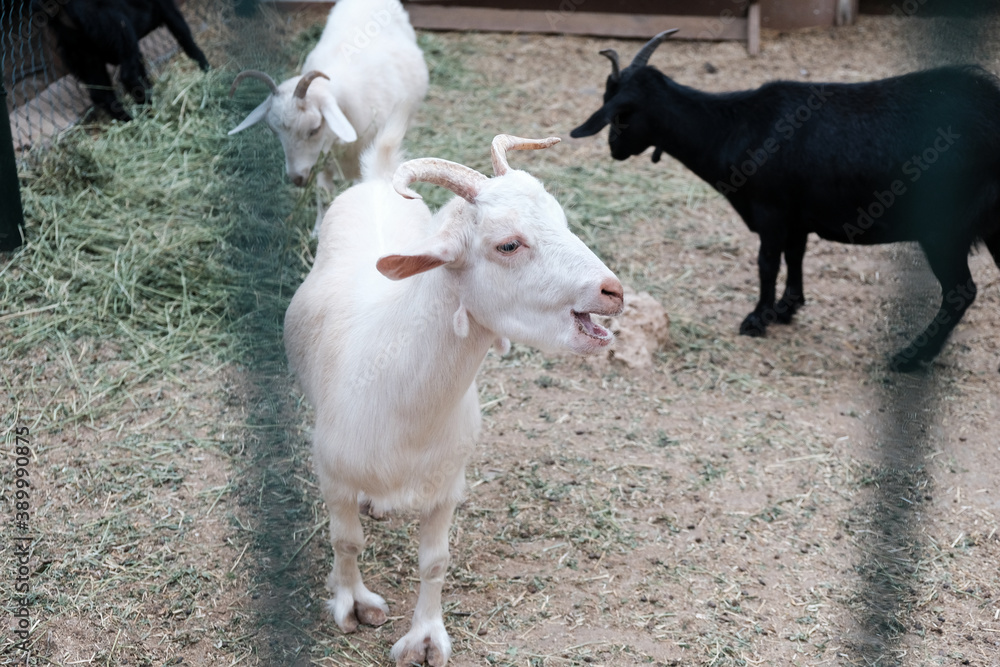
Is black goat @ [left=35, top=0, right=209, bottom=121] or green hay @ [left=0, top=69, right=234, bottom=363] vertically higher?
black goat @ [left=35, top=0, right=209, bottom=121]

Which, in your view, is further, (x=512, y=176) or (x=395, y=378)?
(x=395, y=378)

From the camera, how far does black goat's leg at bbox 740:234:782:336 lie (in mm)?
4984

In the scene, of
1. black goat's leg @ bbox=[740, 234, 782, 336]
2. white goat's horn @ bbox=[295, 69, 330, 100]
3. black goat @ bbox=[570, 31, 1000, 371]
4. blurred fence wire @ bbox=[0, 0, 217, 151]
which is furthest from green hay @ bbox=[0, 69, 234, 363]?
black goat's leg @ bbox=[740, 234, 782, 336]

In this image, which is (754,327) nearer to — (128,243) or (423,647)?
(423,647)

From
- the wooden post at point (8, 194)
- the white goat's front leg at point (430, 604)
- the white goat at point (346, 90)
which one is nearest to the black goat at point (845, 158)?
the white goat at point (346, 90)

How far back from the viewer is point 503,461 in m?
4.00

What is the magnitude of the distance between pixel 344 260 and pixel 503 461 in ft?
3.97

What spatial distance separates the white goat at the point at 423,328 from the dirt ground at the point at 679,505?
0.39m

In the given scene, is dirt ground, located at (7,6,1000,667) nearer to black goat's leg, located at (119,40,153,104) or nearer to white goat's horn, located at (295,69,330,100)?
white goat's horn, located at (295,69,330,100)

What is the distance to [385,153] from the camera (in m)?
3.69

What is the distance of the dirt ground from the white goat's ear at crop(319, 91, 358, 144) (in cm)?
140

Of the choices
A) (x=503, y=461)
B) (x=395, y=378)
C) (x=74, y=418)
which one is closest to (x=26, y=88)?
(x=74, y=418)

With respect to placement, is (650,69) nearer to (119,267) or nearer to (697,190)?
(697,190)

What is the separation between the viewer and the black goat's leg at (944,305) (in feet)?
15.1
